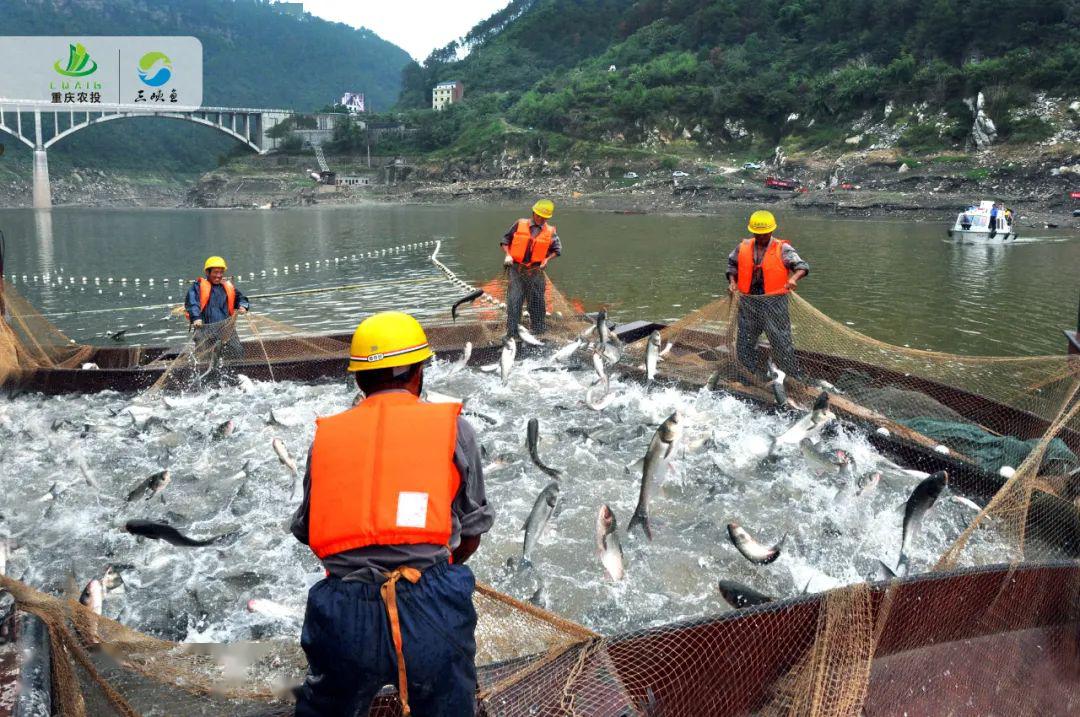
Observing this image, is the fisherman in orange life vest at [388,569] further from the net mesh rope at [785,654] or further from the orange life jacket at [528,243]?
the orange life jacket at [528,243]

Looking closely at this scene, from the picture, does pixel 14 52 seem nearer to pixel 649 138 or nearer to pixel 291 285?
pixel 649 138

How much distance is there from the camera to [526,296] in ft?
40.0

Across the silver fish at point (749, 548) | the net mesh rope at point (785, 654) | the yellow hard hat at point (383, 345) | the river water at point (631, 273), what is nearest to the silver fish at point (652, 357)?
the net mesh rope at point (785, 654)

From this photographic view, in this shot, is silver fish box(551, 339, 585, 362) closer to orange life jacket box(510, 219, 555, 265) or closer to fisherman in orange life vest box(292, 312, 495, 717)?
orange life jacket box(510, 219, 555, 265)

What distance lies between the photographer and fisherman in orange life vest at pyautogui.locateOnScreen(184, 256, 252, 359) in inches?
412

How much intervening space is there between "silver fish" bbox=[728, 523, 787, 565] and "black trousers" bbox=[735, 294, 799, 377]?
4.17 m

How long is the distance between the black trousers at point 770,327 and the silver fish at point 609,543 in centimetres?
479

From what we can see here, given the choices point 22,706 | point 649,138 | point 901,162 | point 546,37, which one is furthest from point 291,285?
point 546,37

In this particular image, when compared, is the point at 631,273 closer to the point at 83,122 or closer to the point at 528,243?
the point at 528,243

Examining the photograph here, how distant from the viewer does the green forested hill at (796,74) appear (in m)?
63.5

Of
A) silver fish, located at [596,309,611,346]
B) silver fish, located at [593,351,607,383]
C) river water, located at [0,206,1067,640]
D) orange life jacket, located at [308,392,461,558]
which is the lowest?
river water, located at [0,206,1067,640]

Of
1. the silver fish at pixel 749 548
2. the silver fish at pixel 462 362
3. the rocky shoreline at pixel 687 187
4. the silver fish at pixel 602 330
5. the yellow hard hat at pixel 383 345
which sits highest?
the rocky shoreline at pixel 687 187

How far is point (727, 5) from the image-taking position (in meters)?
113

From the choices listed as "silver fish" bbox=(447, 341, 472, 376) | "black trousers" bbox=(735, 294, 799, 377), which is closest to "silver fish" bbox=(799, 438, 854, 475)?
"black trousers" bbox=(735, 294, 799, 377)
